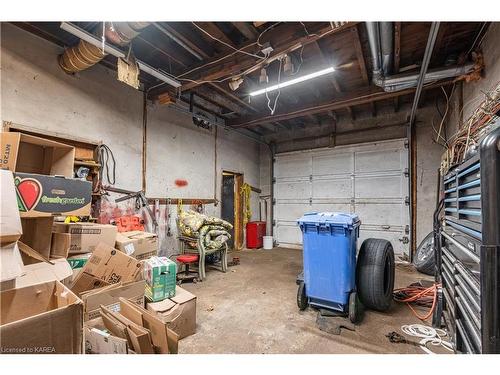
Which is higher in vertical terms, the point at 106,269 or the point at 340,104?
the point at 340,104

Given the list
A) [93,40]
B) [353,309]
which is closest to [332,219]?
[353,309]

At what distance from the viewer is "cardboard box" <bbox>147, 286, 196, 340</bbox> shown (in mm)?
2115

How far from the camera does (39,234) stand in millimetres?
2133

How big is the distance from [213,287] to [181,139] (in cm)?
313

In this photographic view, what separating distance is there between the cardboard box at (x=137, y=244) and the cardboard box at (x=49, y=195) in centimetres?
77

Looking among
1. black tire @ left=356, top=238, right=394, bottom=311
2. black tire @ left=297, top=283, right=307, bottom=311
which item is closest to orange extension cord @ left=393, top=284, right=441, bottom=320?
black tire @ left=356, top=238, right=394, bottom=311

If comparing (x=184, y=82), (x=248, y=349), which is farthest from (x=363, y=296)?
(x=184, y=82)

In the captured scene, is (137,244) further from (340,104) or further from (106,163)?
(340,104)

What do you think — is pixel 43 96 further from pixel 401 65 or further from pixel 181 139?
pixel 401 65

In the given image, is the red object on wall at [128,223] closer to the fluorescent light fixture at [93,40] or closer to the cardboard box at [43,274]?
the cardboard box at [43,274]

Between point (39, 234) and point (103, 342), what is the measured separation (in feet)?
4.29

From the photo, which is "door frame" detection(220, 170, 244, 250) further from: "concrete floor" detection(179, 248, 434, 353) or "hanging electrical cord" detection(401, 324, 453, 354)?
"hanging electrical cord" detection(401, 324, 453, 354)

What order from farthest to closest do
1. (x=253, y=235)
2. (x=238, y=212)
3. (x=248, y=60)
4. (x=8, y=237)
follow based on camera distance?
(x=238, y=212)
(x=253, y=235)
(x=248, y=60)
(x=8, y=237)

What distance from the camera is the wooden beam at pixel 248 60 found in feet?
8.79
